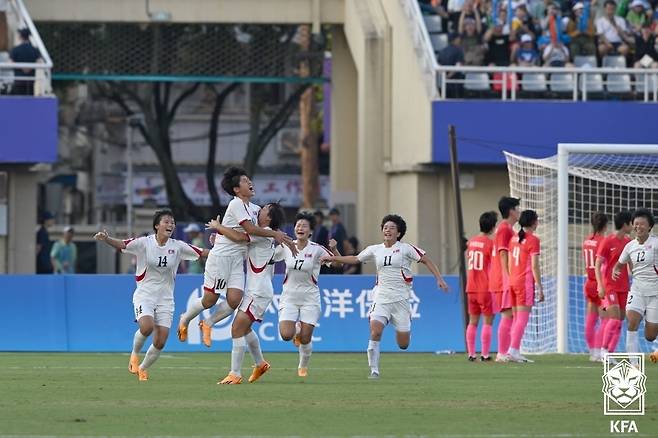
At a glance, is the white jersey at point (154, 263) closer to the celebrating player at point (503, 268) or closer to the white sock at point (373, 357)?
the white sock at point (373, 357)

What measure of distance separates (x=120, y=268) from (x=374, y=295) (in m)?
25.7

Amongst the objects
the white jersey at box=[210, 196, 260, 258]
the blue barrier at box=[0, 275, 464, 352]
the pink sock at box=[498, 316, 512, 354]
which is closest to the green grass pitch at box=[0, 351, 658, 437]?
the pink sock at box=[498, 316, 512, 354]

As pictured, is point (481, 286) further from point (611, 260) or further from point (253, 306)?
point (253, 306)

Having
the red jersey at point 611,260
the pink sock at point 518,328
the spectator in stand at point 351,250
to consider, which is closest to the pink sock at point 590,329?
the red jersey at point 611,260

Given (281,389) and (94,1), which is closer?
(281,389)

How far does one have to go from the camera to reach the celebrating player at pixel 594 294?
72.6 ft

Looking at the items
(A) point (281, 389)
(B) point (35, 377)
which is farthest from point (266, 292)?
(B) point (35, 377)

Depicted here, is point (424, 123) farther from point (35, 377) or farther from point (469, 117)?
point (35, 377)

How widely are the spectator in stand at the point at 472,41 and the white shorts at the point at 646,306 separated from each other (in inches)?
461

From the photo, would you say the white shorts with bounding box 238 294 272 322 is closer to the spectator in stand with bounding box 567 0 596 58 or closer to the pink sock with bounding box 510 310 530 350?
the pink sock with bounding box 510 310 530 350

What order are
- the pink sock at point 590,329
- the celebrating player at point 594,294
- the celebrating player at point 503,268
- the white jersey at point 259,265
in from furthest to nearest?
the pink sock at point 590,329, the celebrating player at point 594,294, the celebrating player at point 503,268, the white jersey at point 259,265

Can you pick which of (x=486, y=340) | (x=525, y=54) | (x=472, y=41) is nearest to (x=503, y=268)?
(x=486, y=340)

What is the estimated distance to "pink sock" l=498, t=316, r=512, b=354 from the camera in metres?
22.2

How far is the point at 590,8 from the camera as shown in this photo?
3331 centimetres
